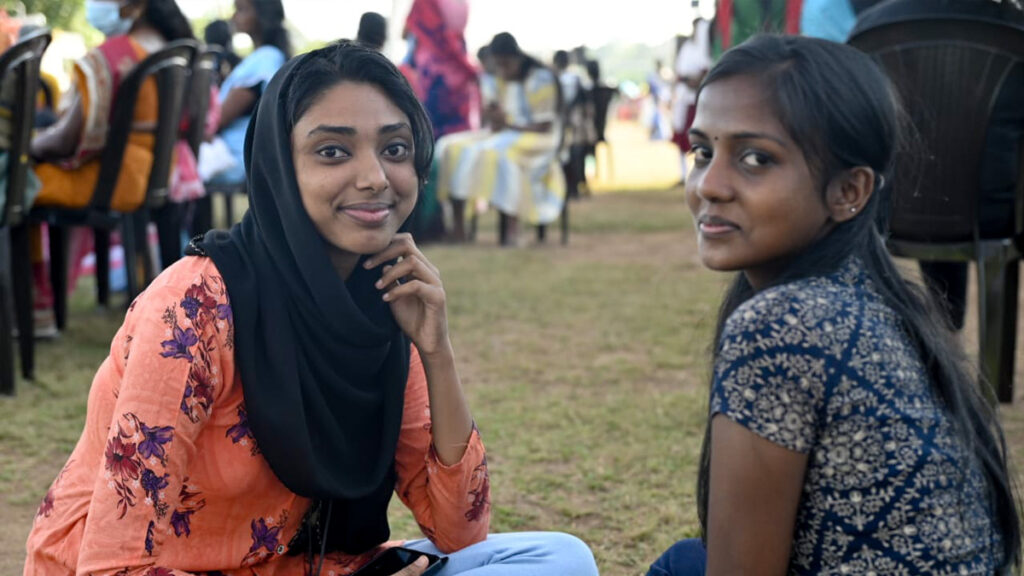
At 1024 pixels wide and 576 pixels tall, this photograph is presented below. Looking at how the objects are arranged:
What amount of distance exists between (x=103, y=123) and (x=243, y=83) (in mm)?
1593

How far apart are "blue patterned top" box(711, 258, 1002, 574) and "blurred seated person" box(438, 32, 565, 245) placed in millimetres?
7161

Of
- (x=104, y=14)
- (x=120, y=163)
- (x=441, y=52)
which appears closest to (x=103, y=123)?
(x=120, y=163)

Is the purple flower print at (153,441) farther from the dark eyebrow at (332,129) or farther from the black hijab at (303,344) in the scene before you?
the dark eyebrow at (332,129)

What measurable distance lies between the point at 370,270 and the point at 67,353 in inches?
132

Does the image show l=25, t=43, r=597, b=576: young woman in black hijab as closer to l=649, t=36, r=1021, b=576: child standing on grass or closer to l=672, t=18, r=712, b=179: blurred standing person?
l=649, t=36, r=1021, b=576: child standing on grass

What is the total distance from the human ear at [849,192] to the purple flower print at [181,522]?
1.01 metres

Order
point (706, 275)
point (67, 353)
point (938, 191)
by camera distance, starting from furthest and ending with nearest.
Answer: point (706, 275) → point (67, 353) → point (938, 191)

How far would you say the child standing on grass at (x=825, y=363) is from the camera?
1276 millimetres

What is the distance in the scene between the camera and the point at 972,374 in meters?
1.50

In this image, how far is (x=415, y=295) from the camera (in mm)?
1779

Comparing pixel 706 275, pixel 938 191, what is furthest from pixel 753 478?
pixel 706 275

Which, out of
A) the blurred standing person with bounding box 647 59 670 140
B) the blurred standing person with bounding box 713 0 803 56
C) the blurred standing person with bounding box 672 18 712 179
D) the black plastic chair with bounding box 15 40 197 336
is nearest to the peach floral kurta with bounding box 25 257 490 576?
the black plastic chair with bounding box 15 40 197 336

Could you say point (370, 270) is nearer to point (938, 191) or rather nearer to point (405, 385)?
point (405, 385)

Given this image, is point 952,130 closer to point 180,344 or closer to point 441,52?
point 180,344
